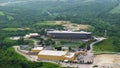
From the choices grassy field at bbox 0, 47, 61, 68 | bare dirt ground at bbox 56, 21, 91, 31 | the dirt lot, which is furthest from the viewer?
bare dirt ground at bbox 56, 21, 91, 31

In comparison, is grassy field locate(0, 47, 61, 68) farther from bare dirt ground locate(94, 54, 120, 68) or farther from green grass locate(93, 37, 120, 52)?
green grass locate(93, 37, 120, 52)

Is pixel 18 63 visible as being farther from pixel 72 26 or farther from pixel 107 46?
pixel 72 26

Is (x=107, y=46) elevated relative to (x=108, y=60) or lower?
elevated

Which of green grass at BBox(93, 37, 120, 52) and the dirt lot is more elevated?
green grass at BBox(93, 37, 120, 52)

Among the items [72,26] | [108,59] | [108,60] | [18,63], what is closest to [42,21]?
[72,26]

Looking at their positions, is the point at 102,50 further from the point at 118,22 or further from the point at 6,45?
the point at 118,22

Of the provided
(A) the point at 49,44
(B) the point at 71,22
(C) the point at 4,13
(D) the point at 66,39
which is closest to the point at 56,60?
(A) the point at 49,44

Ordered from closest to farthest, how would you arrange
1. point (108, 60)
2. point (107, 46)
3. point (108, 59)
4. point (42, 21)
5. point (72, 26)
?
point (108, 60), point (108, 59), point (107, 46), point (72, 26), point (42, 21)

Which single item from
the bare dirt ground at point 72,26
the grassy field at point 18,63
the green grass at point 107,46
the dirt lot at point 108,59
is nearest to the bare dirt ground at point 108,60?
the dirt lot at point 108,59

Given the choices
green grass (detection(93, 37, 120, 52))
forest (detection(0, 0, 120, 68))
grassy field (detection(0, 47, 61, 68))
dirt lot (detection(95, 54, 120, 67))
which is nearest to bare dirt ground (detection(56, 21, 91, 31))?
forest (detection(0, 0, 120, 68))
